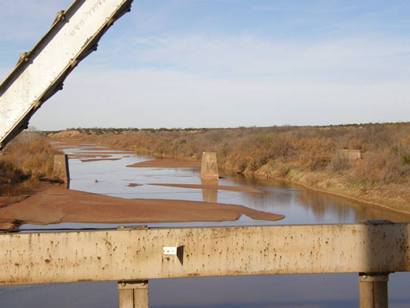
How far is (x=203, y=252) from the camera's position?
17.7 ft

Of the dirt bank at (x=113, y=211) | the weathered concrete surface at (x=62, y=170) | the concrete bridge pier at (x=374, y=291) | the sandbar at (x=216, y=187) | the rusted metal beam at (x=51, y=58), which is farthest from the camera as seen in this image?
the weathered concrete surface at (x=62, y=170)

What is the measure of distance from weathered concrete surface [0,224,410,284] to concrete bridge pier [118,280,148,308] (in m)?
0.08

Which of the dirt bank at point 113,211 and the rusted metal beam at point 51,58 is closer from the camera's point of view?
the rusted metal beam at point 51,58

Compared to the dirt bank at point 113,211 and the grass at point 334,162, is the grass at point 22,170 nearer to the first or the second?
the dirt bank at point 113,211

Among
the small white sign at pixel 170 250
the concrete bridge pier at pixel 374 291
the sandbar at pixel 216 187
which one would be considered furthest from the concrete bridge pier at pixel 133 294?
the sandbar at pixel 216 187

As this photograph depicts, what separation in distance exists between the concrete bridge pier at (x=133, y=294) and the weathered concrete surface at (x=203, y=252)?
0.08 m

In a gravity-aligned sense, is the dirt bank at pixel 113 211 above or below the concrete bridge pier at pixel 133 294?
below

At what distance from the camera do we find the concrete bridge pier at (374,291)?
18.0ft

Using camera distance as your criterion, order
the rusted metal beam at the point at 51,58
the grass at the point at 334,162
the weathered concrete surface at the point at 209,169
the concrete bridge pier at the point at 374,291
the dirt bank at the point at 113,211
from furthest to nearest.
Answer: the weathered concrete surface at the point at 209,169 < the grass at the point at 334,162 < the dirt bank at the point at 113,211 < the concrete bridge pier at the point at 374,291 < the rusted metal beam at the point at 51,58

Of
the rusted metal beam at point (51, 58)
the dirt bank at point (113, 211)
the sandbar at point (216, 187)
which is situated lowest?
the dirt bank at point (113, 211)

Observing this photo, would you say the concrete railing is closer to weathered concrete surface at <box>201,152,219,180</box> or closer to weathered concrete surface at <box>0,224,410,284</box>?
weathered concrete surface at <box>0,224,410,284</box>

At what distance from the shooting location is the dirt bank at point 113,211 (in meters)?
20.4

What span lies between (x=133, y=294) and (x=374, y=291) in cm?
234

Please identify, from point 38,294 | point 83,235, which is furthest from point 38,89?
point 38,294
